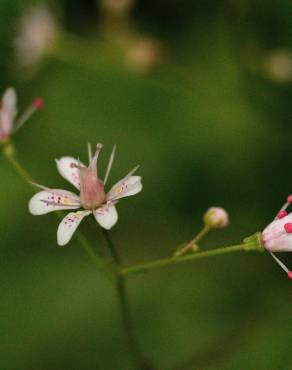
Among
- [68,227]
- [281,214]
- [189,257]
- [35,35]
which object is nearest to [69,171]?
[68,227]

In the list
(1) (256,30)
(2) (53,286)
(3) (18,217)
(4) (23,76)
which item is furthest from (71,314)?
(1) (256,30)

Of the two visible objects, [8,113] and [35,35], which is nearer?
[8,113]

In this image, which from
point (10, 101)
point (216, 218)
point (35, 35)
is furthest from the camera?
point (35, 35)

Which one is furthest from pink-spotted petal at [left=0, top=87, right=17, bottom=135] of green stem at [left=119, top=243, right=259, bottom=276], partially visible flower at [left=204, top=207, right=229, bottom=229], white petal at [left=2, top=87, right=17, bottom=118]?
partially visible flower at [left=204, top=207, right=229, bottom=229]

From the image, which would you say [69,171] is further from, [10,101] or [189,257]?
[189,257]

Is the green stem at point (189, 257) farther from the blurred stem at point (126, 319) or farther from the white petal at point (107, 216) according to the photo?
the white petal at point (107, 216)

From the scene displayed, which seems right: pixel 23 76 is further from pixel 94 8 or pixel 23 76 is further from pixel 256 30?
pixel 256 30
